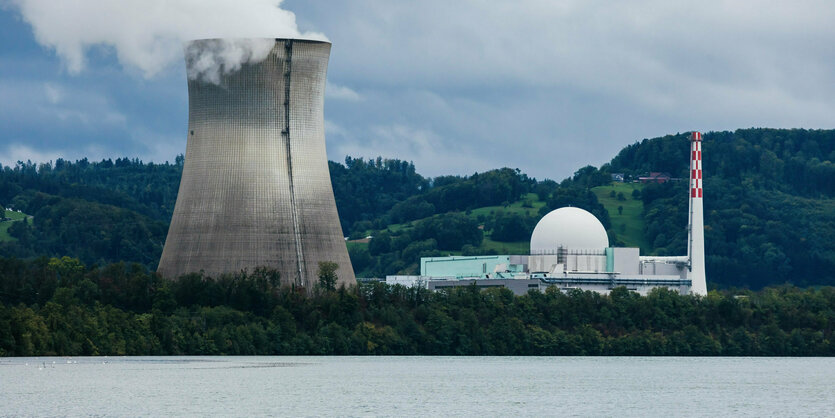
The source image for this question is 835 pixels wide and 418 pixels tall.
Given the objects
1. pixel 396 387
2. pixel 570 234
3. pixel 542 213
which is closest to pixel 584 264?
pixel 570 234

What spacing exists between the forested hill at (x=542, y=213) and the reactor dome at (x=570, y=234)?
4575 centimetres

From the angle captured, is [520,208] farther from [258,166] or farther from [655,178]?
[258,166]

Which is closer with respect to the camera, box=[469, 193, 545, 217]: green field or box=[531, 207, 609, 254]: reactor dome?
box=[531, 207, 609, 254]: reactor dome

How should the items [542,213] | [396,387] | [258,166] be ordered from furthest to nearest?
1. [542,213]
2. [258,166]
3. [396,387]

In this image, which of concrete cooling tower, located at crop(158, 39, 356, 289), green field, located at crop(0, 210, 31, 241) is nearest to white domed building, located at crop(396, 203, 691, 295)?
concrete cooling tower, located at crop(158, 39, 356, 289)

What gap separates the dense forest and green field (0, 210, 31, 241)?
2307 inches

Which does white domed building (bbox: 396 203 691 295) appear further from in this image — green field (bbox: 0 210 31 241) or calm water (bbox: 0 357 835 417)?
green field (bbox: 0 210 31 241)

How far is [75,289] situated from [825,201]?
13003 centimetres

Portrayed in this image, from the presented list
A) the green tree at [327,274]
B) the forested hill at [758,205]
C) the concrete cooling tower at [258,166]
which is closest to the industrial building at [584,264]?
the green tree at [327,274]

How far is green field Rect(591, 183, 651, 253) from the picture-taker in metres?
171

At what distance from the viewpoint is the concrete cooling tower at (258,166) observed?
72.1 meters

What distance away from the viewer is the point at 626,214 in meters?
179

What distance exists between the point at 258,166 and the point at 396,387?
66.2ft

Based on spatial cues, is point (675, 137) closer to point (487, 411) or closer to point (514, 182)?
point (514, 182)
